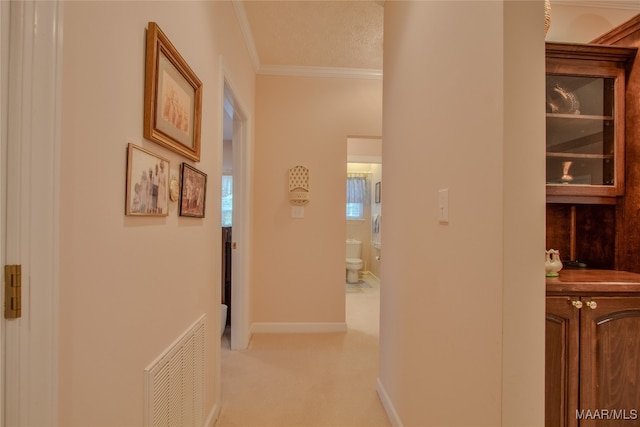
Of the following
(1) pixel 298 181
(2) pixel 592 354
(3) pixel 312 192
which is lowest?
(2) pixel 592 354

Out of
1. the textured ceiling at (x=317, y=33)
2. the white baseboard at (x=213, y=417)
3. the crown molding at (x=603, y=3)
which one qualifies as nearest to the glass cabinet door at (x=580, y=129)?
the crown molding at (x=603, y=3)

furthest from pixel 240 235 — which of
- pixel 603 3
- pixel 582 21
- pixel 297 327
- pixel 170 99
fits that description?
pixel 603 3

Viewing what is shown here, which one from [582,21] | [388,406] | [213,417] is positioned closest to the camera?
[213,417]

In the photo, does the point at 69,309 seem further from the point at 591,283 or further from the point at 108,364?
the point at 591,283

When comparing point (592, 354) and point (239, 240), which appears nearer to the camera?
point (592, 354)

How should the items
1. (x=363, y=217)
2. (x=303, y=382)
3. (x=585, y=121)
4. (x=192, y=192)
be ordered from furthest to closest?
(x=363, y=217)
(x=303, y=382)
(x=585, y=121)
(x=192, y=192)

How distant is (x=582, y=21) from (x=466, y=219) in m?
1.94

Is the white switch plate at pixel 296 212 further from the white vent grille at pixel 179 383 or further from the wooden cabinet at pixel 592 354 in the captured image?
the wooden cabinet at pixel 592 354

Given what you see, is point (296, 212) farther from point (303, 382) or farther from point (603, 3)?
point (603, 3)

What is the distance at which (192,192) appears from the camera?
4.15ft

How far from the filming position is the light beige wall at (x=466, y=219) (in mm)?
757

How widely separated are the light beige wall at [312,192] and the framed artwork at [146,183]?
1.89 meters

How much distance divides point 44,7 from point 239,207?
2.06 meters

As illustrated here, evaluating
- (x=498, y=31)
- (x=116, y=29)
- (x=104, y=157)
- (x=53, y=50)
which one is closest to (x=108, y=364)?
(x=104, y=157)
